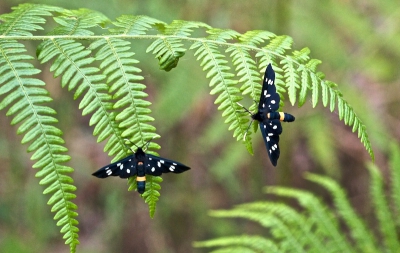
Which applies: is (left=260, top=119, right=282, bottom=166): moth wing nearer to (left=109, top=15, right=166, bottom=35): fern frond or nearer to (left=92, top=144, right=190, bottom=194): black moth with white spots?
(left=92, top=144, right=190, bottom=194): black moth with white spots

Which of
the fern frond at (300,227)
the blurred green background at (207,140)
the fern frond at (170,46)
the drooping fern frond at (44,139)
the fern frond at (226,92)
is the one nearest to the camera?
the drooping fern frond at (44,139)

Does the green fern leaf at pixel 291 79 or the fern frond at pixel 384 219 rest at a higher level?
the green fern leaf at pixel 291 79

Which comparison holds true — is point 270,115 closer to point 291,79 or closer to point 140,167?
point 291,79

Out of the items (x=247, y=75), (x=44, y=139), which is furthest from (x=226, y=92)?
(x=44, y=139)

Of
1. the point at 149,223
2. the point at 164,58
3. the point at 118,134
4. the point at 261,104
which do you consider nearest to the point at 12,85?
the point at 118,134

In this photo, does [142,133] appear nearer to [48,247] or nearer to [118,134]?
[118,134]

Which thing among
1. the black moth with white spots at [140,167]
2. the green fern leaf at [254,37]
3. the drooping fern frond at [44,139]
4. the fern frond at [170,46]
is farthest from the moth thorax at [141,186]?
the green fern leaf at [254,37]

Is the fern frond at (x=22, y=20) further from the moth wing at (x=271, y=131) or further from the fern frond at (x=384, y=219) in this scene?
the fern frond at (x=384, y=219)
